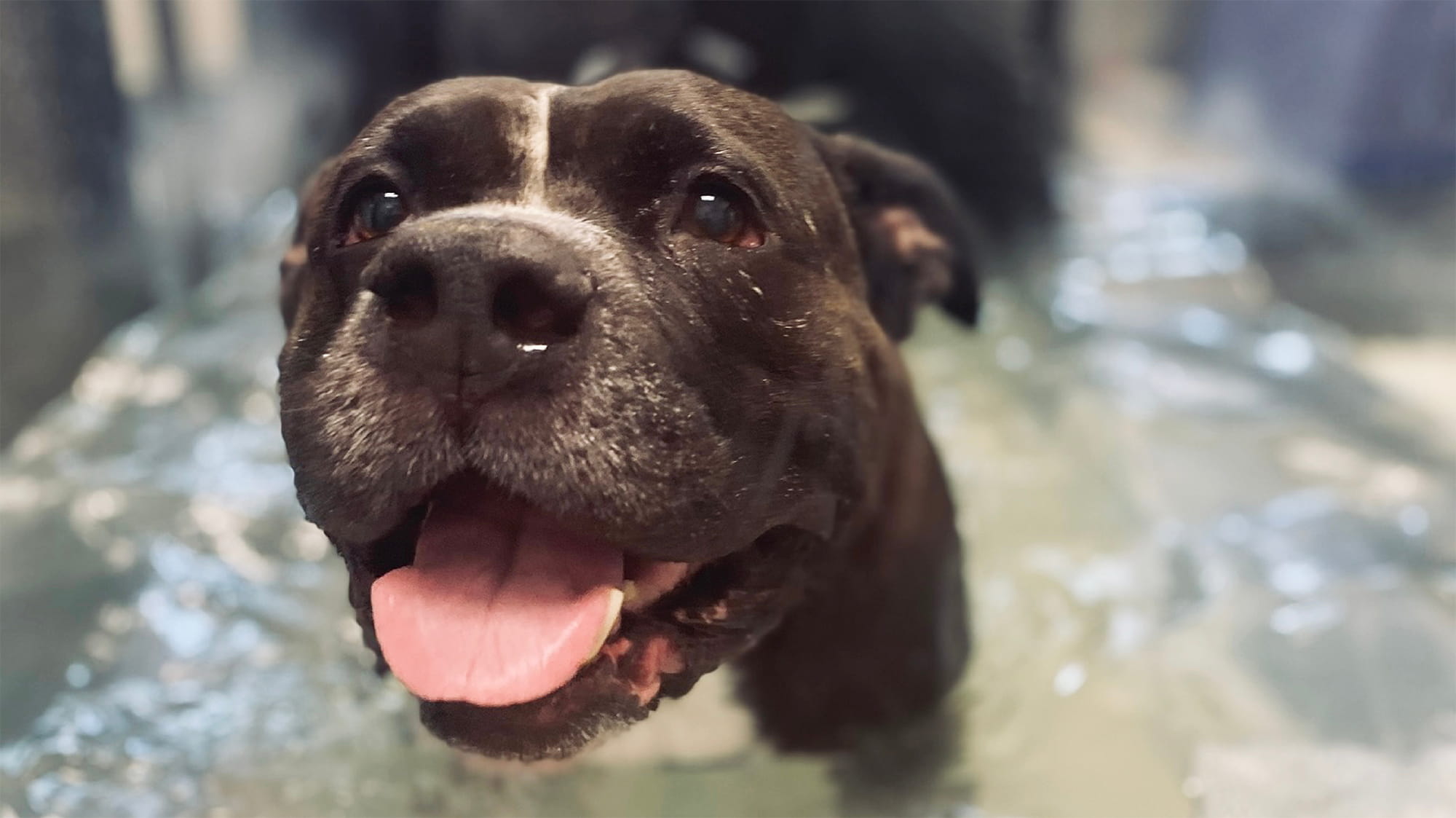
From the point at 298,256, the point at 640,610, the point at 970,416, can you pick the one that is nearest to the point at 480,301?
the point at 640,610

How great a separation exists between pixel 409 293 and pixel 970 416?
211cm

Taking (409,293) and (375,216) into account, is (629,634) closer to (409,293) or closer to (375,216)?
(409,293)

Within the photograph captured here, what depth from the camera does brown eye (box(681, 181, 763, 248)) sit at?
4.26ft

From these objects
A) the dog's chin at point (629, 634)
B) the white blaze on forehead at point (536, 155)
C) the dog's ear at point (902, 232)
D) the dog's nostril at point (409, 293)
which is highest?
the white blaze on forehead at point (536, 155)

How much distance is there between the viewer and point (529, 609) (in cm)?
118

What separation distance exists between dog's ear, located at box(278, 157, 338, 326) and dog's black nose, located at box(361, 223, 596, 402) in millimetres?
491

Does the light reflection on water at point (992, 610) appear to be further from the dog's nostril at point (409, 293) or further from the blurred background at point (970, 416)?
the dog's nostril at point (409, 293)

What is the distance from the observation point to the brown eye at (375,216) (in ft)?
4.35

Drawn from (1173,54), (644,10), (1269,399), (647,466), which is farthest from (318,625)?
(1173,54)

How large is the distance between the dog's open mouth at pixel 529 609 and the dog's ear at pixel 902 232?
0.57 m

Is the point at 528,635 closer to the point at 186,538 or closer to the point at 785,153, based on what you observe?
the point at 785,153

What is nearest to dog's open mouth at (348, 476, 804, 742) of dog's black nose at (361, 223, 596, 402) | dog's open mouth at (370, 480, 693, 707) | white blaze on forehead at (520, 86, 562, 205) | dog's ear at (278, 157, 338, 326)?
dog's open mouth at (370, 480, 693, 707)

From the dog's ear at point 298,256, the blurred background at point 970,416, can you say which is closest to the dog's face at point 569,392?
the dog's ear at point 298,256

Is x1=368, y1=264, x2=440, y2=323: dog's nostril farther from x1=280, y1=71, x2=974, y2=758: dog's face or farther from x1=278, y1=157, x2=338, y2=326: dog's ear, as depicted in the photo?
x1=278, y1=157, x2=338, y2=326: dog's ear
